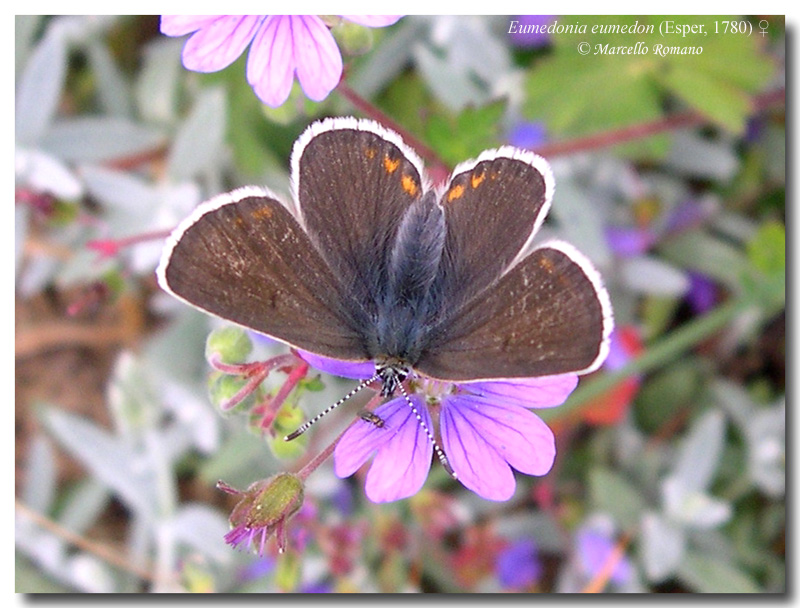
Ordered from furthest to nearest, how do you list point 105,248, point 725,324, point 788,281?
point 725,324 < point 788,281 < point 105,248

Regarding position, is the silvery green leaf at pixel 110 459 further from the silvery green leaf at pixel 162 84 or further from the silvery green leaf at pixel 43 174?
the silvery green leaf at pixel 162 84

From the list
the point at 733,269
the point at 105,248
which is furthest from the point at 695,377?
the point at 105,248

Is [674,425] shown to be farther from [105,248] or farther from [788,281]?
[105,248]

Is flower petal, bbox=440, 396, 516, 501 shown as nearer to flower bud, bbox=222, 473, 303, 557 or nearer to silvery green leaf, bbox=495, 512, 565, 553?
flower bud, bbox=222, 473, 303, 557

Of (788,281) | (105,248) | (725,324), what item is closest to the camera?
(105,248)

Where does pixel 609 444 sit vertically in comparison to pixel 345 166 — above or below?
below

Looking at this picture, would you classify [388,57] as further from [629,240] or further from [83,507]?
[83,507]
